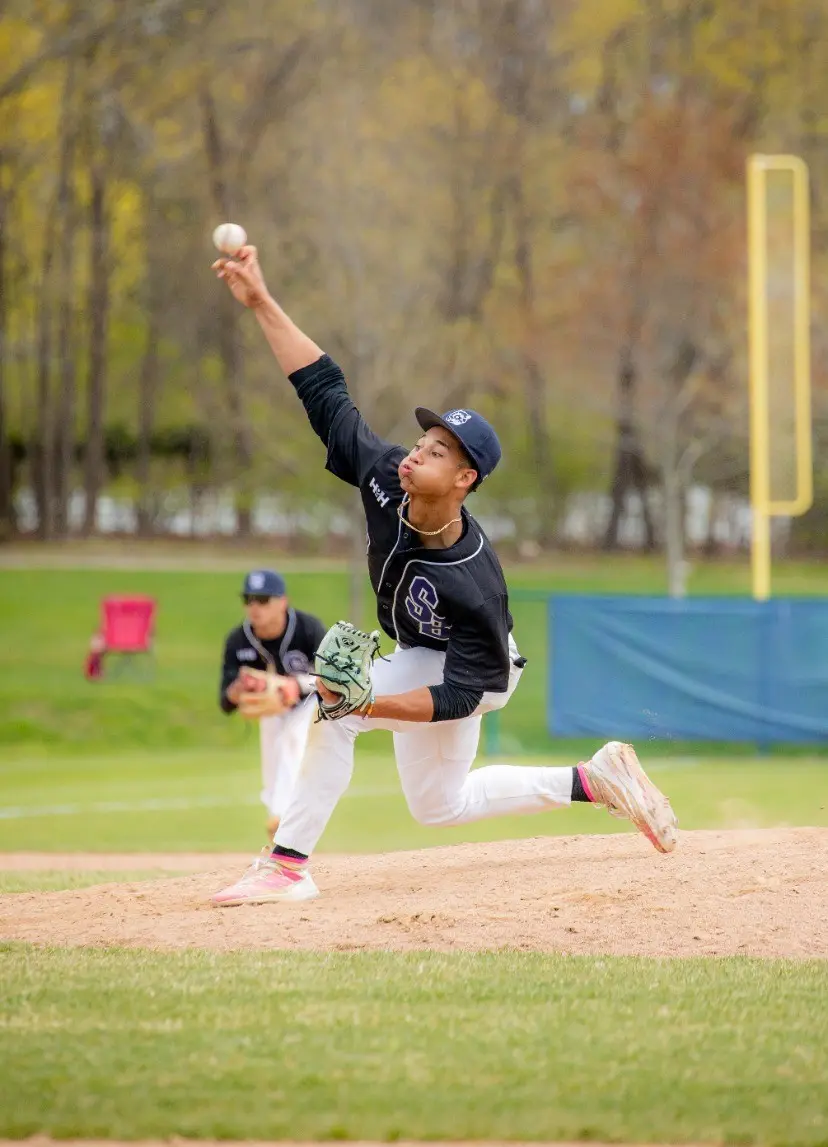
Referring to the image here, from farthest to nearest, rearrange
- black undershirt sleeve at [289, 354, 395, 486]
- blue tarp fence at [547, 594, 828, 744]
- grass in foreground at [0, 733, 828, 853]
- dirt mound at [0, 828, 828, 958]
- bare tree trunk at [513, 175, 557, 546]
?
bare tree trunk at [513, 175, 557, 546], blue tarp fence at [547, 594, 828, 744], grass in foreground at [0, 733, 828, 853], black undershirt sleeve at [289, 354, 395, 486], dirt mound at [0, 828, 828, 958]

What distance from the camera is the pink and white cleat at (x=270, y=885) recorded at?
19.5 ft

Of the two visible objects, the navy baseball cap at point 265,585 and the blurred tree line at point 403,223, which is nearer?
the navy baseball cap at point 265,585

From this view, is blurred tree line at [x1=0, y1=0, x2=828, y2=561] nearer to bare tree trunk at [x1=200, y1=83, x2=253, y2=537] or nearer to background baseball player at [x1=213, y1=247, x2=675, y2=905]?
bare tree trunk at [x1=200, y1=83, x2=253, y2=537]

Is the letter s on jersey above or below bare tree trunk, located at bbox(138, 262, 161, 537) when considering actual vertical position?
below

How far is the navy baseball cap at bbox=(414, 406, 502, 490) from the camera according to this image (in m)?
5.59

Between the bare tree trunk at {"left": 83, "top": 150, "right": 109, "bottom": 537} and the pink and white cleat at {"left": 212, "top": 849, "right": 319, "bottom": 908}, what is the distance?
95.7 ft

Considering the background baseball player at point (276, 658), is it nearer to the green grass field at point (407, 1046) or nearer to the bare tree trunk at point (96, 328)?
the green grass field at point (407, 1046)

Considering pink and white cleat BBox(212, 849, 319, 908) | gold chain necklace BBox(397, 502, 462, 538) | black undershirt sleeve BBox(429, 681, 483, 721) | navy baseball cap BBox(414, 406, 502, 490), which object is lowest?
pink and white cleat BBox(212, 849, 319, 908)

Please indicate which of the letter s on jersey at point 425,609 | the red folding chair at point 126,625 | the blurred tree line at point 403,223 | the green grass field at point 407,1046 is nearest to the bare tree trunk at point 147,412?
the blurred tree line at point 403,223

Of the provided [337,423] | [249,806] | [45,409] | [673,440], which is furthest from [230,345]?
[337,423]

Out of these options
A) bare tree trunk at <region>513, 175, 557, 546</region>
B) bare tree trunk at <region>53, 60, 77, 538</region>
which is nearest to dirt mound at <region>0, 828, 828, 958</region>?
bare tree trunk at <region>513, 175, 557, 546</region>

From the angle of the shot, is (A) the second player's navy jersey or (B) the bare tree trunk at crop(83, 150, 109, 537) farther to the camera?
(B) the bare tree trunk at crop(83, 150, 109, 537)

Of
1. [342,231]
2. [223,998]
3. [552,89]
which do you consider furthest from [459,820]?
[552,89]

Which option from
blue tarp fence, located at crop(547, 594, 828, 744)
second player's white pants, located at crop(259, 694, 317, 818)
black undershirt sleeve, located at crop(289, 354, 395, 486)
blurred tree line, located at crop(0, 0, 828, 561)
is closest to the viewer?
black undershirt sleeve, located at crop(289, 354, 395, 486)
